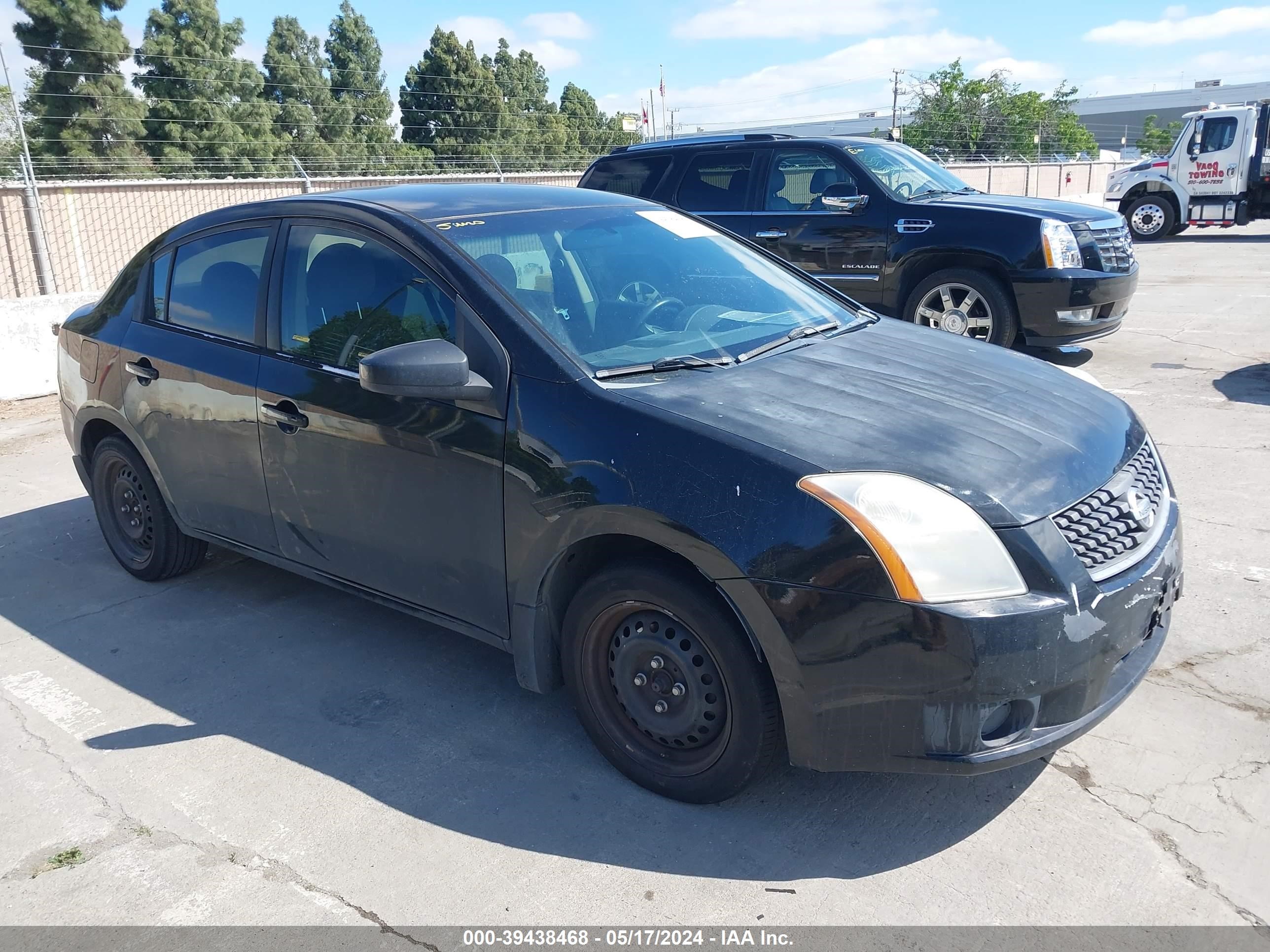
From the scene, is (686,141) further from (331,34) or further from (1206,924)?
(331,34)

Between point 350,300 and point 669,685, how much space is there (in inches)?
73.8

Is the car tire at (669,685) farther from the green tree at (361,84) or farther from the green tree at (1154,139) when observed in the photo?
the green tree at (1154,139)

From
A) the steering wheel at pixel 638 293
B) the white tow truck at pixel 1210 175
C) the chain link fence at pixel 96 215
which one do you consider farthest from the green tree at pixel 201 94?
the steering wheel at pixel 638 293

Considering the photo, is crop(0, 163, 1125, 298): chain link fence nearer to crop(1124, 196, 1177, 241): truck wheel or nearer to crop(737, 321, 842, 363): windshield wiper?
crop(737, 321, 842, 363): windshield wiper

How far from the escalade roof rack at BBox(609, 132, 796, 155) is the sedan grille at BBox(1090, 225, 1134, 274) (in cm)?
265

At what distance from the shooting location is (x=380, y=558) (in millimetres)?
3668

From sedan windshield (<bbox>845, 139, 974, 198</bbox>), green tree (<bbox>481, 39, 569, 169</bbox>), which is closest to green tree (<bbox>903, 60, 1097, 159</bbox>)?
green tree (<bbox>481, 39, 569, 169</bbox>)

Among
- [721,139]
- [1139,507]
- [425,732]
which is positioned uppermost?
[721,139]

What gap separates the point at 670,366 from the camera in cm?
329

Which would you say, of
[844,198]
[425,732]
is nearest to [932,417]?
[425,732]

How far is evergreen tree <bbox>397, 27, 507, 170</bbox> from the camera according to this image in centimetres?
3856

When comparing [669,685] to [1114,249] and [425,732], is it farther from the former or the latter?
[1114,249]

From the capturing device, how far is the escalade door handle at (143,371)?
14.8 ft

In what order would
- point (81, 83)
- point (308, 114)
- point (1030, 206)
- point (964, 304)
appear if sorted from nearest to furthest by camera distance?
point (964, 304) < point (1030, 206) < point (81, 83) < point (308, 114)
